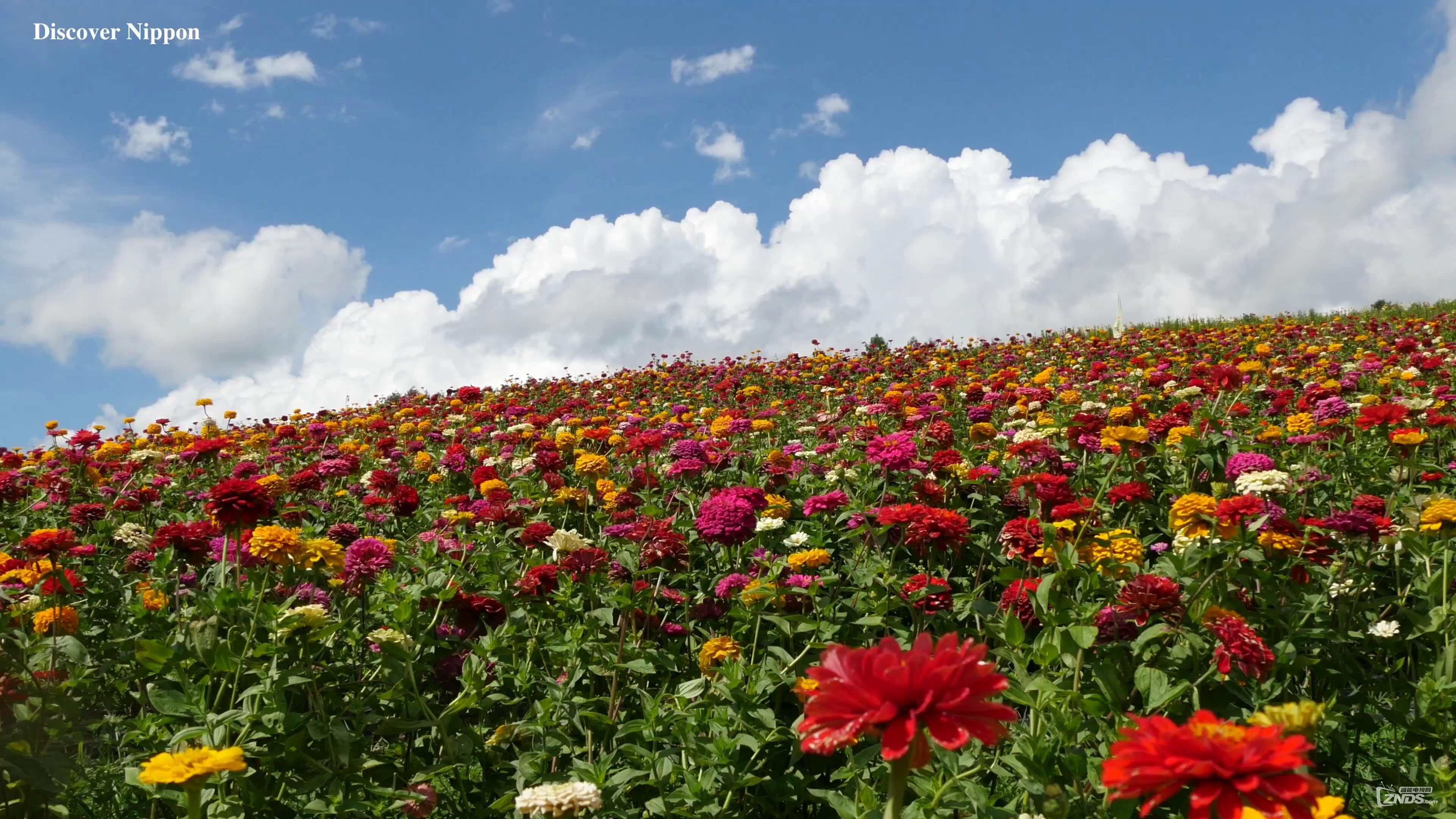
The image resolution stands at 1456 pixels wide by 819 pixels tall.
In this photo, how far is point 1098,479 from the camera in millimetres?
4570

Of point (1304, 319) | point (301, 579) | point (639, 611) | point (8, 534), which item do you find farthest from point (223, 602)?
point (1304, 319)

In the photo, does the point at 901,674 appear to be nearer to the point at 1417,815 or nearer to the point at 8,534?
the point at 1417,815

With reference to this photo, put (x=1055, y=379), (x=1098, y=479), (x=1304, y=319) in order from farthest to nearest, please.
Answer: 1. (x=1304, y=319)
2. (x=1055, y=379)
3. (x=1098, y=479)

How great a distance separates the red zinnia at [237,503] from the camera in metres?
2.79

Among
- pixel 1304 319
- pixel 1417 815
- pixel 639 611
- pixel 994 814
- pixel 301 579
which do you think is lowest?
pixel 1417 815

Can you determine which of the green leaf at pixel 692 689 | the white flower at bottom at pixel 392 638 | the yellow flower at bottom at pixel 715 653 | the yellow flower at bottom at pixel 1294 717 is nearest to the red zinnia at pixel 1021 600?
the yellow flower at bottom at pixel 715 653

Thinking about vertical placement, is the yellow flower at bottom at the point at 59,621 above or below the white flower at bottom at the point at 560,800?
above

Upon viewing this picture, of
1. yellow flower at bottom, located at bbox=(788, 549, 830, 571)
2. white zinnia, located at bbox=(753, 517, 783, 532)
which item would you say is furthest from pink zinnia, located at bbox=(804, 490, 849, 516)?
yellow flower at bottom, located at bbox=(788, 549, 830, 571)

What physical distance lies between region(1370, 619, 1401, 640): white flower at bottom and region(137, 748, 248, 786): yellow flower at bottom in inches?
161

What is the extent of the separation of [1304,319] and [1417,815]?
19780 millimetres

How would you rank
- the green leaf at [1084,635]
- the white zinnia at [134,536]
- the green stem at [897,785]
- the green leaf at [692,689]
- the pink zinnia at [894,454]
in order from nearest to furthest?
1. the green stem at [897,785]
2. the green leaf at [1084,635]
3. the green leaf at [692,689]
4. the white zinnia at [134,536]
5. the pink zinnia at [894,454]

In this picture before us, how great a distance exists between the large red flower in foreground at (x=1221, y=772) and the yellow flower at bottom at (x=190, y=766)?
68.8 inches

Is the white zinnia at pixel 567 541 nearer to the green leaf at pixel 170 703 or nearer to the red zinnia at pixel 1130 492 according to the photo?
the green leaf at pixel 170 703

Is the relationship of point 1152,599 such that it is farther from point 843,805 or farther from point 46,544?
point 46,544
